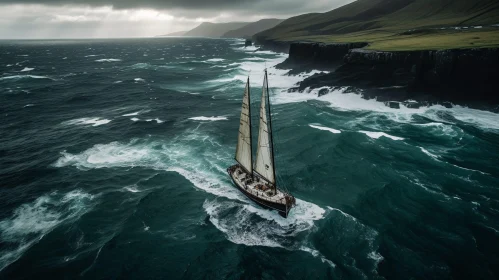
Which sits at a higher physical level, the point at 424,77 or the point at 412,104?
the point at 424,77

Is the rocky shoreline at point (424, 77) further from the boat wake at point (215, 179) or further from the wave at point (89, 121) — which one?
the wave at point (89, 121)

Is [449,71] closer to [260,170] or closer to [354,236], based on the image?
[354,236]

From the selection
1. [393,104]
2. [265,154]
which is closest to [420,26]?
[393,104]

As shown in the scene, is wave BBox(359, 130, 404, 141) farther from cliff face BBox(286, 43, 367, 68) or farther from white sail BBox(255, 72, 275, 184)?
cliff face BBox(286, 43, 367, 68)

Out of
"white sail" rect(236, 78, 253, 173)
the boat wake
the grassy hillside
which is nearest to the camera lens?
the boat wake

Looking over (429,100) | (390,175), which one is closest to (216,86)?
(429,100)

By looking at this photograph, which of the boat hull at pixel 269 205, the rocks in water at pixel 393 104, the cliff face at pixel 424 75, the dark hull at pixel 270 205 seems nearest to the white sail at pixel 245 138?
the boat hull at pixel 269 205

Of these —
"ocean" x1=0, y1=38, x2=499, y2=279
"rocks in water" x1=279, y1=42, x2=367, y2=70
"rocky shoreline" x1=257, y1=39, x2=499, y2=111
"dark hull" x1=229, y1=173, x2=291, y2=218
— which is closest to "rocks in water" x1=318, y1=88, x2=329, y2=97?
"rocky shoreline" x1=257, y1=39, x2=499, y2=111

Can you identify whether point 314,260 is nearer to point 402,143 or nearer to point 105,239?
point 105,239
